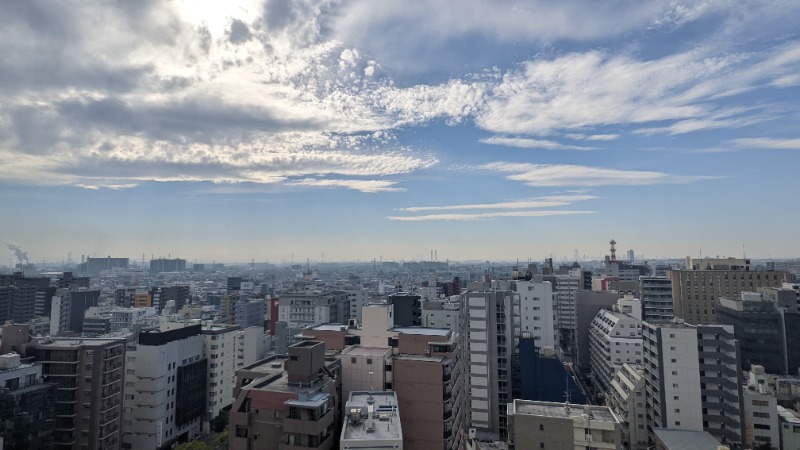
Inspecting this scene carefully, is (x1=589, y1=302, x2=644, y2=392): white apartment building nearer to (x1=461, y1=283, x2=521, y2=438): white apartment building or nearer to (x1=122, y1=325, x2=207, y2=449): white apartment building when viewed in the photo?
(x1=461, y1=283, x2=521, y2=438): white apartment building

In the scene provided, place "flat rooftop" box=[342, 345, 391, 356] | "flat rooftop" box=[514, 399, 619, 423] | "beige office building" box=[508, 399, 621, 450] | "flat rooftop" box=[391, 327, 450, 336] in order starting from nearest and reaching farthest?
"beige office building" box=[508, 399, 621, 450] → "flat rooftop" box=[514, 399, 619, 423] → "flat rooftop" box=[342, 345, 391, 356] → "flat rooftop" box=[391, 327, 450, 336]

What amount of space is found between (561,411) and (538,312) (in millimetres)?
27888

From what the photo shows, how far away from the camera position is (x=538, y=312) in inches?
1943

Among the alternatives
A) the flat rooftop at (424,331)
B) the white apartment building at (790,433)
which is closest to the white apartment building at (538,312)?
the white apartment building at (790,433)

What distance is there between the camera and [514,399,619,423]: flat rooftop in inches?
850

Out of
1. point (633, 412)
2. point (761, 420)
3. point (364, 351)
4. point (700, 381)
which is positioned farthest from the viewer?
point (633, 412)

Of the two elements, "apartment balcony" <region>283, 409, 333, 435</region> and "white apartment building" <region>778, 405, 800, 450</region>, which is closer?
"apartment balcony" <region>283, 409, 333, 435</region>

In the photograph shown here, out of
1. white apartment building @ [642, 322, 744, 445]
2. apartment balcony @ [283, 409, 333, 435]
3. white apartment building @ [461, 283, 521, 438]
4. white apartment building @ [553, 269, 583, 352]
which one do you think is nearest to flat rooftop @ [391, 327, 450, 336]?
apartment balcony @ [283, 409, 333, 435]

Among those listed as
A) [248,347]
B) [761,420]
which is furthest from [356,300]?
[761,420]

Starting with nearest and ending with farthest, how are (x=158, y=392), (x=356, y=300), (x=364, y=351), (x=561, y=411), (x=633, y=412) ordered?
(x=561, y=411), (x=364, y=351), (x=158, y=392), (x=633, y=412), (x=356, y=300)

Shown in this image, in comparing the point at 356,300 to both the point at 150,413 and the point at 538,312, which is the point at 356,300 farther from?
the point at 150,413

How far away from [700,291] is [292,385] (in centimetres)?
7139

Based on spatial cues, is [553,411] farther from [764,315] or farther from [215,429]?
[764,315]

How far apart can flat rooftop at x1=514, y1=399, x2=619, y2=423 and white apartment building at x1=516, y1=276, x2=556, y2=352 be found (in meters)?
26.5
